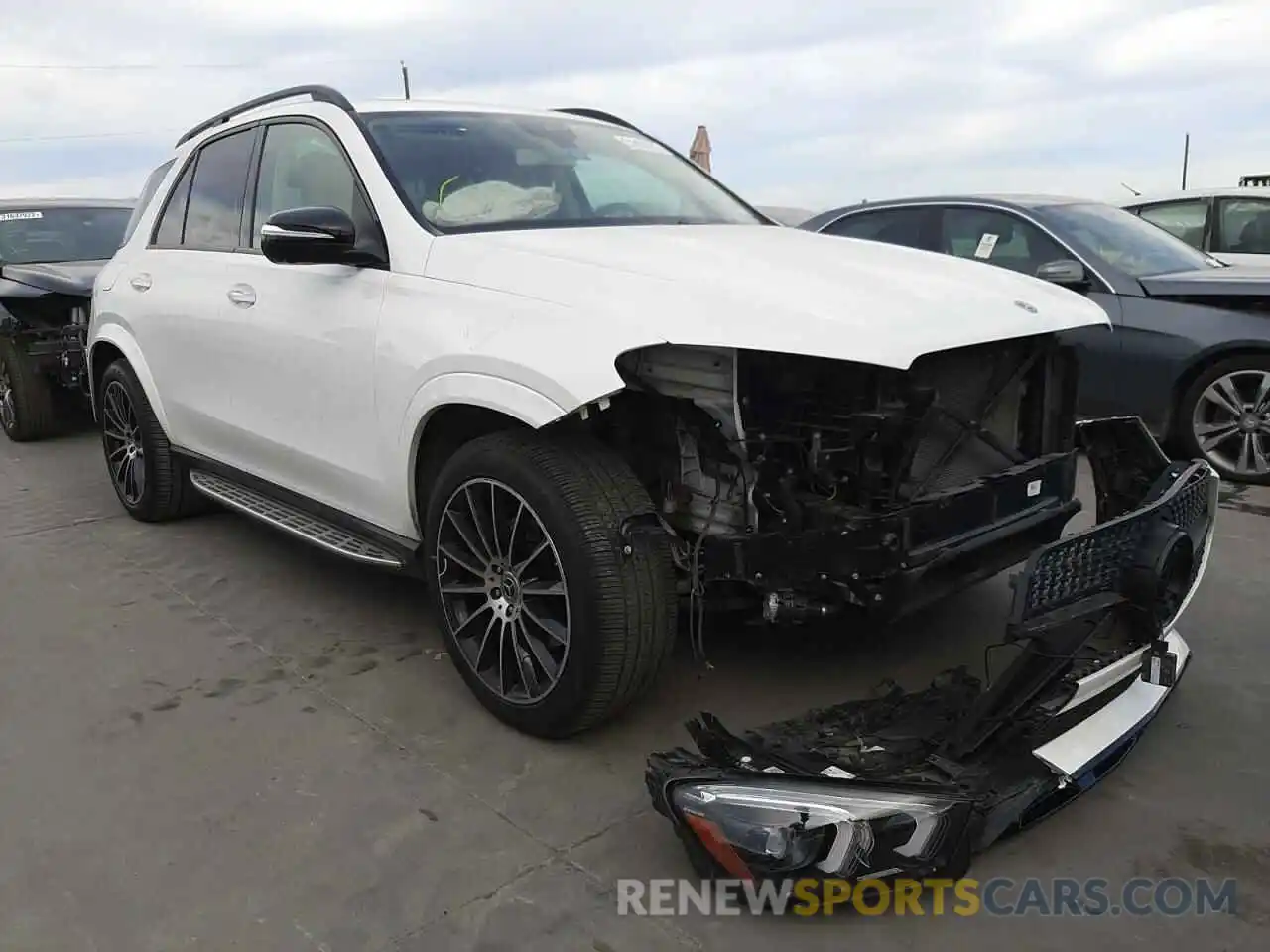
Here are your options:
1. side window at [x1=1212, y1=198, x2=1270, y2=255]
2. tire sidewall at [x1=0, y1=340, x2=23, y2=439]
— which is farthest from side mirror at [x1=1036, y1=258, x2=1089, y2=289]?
tire sidewall at [x1=0, y1=340, x2=23, y2=439]

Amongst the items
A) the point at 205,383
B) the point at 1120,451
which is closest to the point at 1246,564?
the point at 1120,451

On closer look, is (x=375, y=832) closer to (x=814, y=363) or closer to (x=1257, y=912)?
(x=814, y=363)

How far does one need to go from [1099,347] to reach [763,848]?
4562 millimetres

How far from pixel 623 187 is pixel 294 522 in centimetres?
173

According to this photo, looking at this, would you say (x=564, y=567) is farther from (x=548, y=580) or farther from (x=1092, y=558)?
(x=1092, y=558)

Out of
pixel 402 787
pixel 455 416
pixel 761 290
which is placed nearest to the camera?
pixel 761 290

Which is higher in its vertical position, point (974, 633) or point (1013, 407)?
point (1013, 407)

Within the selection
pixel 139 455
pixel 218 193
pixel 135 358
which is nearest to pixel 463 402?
pixel 218 193

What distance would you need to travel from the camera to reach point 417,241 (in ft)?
10.8

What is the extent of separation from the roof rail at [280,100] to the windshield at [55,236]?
12.8ft

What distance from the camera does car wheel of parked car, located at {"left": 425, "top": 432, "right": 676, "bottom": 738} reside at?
9.14ft

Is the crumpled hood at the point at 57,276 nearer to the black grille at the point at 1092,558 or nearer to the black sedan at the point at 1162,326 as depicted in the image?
the black sedan at the point at 1162,326

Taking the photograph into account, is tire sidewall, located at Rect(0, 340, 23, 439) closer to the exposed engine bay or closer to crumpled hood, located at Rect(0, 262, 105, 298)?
crumpled hood, located at Rect(0, 262, 105, 298)

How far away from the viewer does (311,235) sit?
10.8 feet
